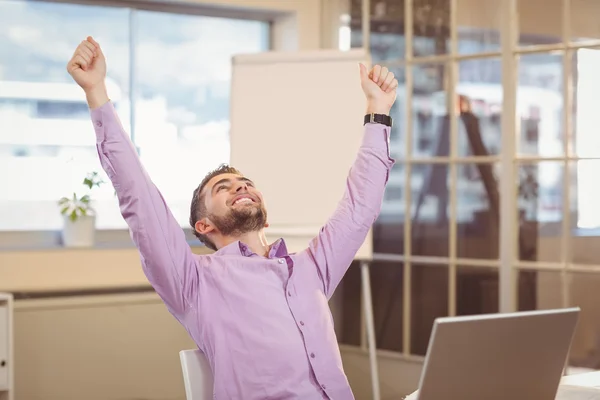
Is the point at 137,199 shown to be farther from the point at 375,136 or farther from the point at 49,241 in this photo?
the point at 49,241

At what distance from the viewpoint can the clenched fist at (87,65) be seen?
177 cm

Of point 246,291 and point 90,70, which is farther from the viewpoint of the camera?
point 246,291

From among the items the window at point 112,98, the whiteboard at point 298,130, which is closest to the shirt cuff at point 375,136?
the whiteboard at point 298,130

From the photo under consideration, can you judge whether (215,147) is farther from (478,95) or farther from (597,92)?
(597,92)

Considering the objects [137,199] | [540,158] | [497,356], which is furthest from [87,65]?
[540,158]

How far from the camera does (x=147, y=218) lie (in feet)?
6.29

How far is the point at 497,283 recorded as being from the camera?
3.93 m

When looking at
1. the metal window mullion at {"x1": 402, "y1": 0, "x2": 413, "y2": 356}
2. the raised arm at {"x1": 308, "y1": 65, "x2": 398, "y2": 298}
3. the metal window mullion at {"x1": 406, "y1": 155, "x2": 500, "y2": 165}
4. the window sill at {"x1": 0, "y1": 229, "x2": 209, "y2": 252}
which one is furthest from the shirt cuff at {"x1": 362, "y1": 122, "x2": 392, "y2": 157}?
the window sill at {"x1": 0, "y1": 229, "x2": 209, "y2": 252}

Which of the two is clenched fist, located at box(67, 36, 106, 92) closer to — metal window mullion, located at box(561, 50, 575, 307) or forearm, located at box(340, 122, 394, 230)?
forearm, located at box(340, 122, 394, 230)

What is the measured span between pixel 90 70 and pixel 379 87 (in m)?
0.73

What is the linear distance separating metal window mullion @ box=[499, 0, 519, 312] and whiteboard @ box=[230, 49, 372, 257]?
0.63 m

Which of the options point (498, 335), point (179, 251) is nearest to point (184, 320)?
point (179, 251)

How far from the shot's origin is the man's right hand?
1.77m

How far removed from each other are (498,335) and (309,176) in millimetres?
2700
